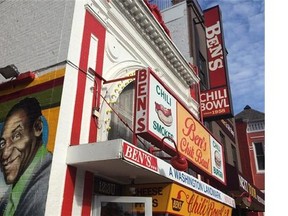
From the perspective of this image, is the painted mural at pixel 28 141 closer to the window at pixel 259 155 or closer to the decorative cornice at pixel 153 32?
the decorative cornice at pixel 153 32

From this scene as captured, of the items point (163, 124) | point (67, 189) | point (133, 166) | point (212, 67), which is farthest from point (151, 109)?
point (212, 67)

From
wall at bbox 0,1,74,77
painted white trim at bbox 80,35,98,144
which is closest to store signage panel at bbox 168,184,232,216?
painted white trim at bbox 80,35,98,144

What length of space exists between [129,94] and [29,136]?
3.25m

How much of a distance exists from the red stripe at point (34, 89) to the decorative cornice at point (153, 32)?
3234 mm

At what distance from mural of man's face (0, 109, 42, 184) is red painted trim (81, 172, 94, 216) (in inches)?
44.8

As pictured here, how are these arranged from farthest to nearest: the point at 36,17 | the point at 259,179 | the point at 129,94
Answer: the point at 259,179 → the point at 129,94 → the point at 36,17

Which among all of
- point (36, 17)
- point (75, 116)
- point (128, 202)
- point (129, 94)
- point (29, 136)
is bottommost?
point (128, 202)

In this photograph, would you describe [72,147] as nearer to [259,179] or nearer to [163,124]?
[163,124]

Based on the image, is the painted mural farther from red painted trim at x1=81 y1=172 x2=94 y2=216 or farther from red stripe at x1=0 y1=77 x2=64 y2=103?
red painted trim at x1=81 y1=172 x2=94 y2=216

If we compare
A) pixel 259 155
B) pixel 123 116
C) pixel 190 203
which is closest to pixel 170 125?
pixel 123 116

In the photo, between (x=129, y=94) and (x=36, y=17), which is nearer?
(x=36, y=17)

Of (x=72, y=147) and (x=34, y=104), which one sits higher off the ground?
(x=34, y=104)

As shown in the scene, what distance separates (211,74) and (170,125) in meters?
6.23

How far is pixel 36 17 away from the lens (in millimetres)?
7578
